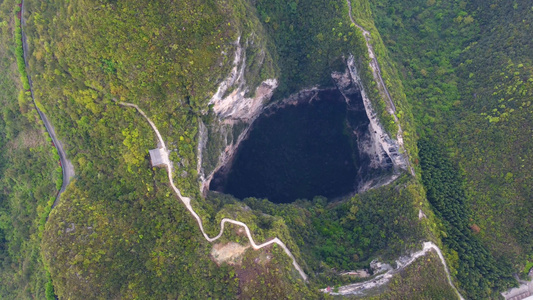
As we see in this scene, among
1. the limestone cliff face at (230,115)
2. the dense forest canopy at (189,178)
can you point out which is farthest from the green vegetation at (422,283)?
the limestone cliff face at (230,115)

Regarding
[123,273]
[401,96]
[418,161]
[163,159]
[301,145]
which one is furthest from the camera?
[301,145]

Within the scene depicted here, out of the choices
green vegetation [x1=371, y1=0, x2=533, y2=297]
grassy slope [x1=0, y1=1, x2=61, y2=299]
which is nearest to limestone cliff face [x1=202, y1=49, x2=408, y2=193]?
green vegetation [x1=371, y1=0, x2=533, y2=297]

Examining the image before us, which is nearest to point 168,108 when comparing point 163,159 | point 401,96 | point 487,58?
point 163,159

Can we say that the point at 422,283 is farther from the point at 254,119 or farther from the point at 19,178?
the point at 19,178

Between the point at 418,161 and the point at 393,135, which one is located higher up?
the point at 393,135

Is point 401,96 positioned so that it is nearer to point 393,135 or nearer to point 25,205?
point 393,135

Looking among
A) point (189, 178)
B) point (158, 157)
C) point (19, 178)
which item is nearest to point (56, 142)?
point (19, 178)

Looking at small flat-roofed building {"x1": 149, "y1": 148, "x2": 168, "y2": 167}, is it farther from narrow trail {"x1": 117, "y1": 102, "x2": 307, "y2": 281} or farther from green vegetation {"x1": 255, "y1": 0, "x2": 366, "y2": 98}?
green vegetation {"x1": 255, "y1": 0, "x2": 366, "y2": 98}

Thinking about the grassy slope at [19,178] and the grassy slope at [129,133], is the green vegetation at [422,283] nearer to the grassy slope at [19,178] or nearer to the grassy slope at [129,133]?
the grassy slope at [129,133]
